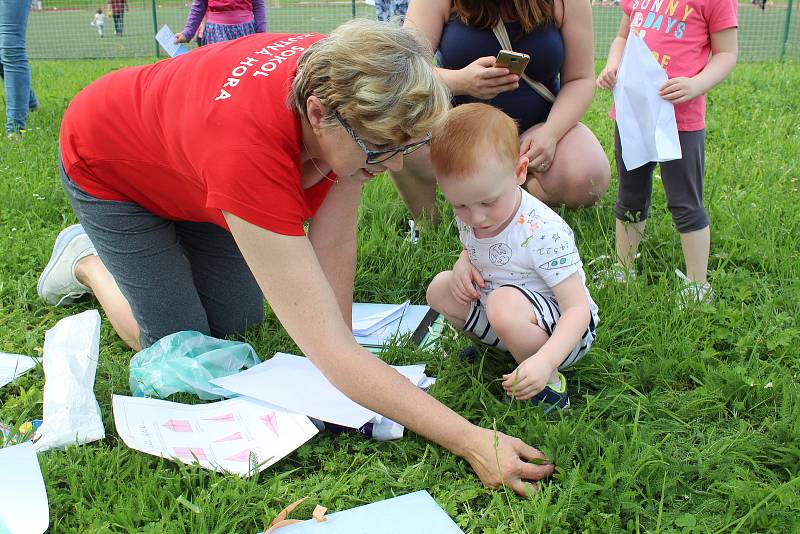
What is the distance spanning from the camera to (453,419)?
1781 mm

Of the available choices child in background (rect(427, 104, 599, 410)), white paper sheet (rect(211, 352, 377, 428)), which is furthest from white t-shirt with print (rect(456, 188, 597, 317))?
white paper sheet (rect(211, 352, 377, 428))

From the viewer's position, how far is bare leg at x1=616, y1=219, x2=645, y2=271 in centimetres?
287

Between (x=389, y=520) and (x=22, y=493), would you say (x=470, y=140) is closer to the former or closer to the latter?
(x=389, y=520)

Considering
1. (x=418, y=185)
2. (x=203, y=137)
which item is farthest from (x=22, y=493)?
(x=418, y=185)

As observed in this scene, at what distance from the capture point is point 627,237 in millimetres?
2910

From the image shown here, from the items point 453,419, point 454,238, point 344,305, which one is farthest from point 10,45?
point 453,419

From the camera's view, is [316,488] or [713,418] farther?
[713,418]

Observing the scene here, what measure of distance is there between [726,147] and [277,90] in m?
3.26

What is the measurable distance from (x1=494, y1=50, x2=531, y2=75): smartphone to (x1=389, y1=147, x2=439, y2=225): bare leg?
78 cm

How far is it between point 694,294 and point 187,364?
1.62 m

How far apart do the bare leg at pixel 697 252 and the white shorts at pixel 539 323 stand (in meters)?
0.73

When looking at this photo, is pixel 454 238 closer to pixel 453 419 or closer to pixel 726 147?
pixel 453 419

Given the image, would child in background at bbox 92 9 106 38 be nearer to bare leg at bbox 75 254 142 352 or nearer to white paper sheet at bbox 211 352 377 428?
bare leg at bbox 75 254 142 352

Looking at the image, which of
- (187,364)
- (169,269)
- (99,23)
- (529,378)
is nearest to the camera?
(529,378)
